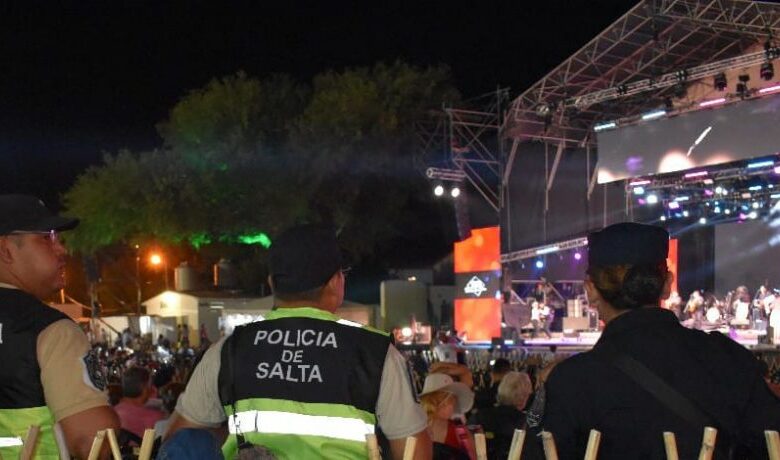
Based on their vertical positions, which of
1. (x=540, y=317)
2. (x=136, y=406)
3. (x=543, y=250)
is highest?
(x=543, y=250)

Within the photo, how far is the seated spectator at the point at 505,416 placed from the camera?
17.4 feet

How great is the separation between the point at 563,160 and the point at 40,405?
76.9ft

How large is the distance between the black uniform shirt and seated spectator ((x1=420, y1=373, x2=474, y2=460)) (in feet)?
7.67

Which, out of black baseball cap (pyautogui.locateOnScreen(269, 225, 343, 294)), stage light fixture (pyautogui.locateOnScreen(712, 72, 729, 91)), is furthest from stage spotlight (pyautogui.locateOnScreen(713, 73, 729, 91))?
black baseball cap (pyautogui.locateOnScreen(269, 225, 343, 294))

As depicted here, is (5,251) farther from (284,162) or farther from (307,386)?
(284,162)

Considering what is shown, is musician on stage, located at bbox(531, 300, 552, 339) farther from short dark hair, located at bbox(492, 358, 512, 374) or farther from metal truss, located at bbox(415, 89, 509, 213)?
short dark hair, located at bbox(492, 358, 512, 374)

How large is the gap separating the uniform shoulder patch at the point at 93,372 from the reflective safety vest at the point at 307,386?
1.16ft

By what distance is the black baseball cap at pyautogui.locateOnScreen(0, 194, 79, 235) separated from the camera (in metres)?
2.62

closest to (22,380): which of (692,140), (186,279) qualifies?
(692,140)

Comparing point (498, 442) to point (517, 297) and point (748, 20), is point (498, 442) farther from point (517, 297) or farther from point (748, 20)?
point (517, 297)

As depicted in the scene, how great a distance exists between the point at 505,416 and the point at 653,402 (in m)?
3.22

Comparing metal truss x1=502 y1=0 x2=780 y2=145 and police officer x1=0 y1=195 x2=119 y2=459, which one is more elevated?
metal truss x1=502 y1=0 x2=780 y2=145

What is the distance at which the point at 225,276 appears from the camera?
3419 centimetres

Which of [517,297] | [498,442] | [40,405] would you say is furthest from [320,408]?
[517,297]
